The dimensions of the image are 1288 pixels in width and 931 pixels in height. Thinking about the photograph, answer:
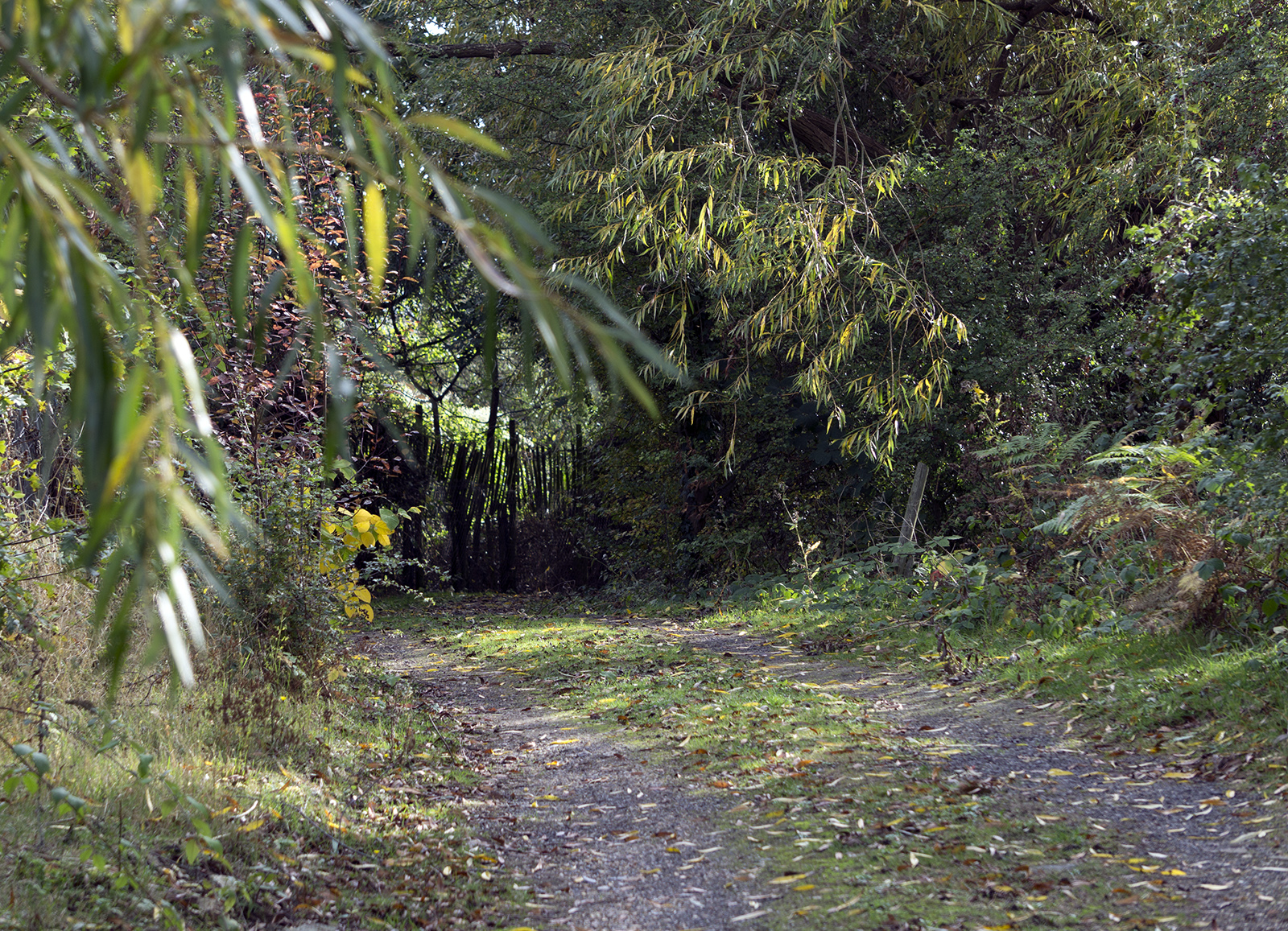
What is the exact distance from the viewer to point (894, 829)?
142 inches

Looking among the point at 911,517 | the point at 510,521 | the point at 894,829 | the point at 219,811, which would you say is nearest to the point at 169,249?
the point at 219,811

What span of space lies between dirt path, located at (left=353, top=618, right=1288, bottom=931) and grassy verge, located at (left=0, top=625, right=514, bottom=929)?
0.25 m

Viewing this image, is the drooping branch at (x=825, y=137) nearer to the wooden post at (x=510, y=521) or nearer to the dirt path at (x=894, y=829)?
the dirt path at (x=894, y=829)

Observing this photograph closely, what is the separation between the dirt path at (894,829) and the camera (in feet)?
9.82

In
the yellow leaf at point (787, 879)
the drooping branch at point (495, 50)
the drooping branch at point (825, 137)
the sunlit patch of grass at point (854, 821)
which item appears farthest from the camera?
the drooping branch at point (495, 50)

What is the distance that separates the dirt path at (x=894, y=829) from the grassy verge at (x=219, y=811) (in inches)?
9.9

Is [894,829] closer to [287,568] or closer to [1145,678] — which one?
[1145,678]

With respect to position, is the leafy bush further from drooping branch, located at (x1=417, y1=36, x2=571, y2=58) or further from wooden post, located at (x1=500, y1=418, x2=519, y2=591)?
wooden post, located at (x1=500, y1=418, x2=519, y2=591)

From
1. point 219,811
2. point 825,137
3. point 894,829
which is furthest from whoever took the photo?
point 825,137

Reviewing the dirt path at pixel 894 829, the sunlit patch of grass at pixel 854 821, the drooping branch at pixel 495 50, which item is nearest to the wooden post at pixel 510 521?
the drooping branch at pixel 495 50

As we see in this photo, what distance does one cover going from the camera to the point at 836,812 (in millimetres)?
3828

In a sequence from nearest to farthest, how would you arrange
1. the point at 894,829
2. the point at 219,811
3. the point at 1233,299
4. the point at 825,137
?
1. the point at 219,811
2. the point at 894,829
3. the point at 1233,299
4. the point at 825,137

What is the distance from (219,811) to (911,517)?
6.80 meters

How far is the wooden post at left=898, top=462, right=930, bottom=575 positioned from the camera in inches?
353
